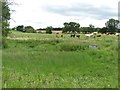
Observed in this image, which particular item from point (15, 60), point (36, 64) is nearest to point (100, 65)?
point (36, 64)

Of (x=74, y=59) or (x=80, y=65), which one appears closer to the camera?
(x=80, y=65)

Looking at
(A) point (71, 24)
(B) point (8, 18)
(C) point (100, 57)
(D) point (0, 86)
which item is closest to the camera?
(D) point (0, 86)

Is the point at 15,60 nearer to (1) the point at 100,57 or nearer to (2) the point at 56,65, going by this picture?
(2) the point at 56,65

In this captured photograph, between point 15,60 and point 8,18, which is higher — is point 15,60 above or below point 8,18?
below

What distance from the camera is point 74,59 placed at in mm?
20281

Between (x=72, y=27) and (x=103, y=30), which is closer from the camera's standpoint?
(x=103, y=30)

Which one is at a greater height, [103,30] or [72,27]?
[72,27]

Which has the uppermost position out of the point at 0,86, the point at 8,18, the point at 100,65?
the point at 8,18

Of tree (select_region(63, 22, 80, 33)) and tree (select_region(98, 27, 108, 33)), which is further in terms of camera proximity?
tree (select_region(63, 22, 80, 33))

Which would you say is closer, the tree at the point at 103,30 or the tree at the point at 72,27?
the tree at the point at 103,30

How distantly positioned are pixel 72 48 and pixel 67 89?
25.4m

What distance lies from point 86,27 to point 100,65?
89807 mm

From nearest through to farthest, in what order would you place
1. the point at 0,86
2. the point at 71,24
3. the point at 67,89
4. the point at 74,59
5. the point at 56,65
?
the point at 0,86 → the point at 67,89 → the point at 56,65 → the point at 74,59 → the point at 71,24

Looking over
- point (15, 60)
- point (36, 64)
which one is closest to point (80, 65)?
point (36, 64)
